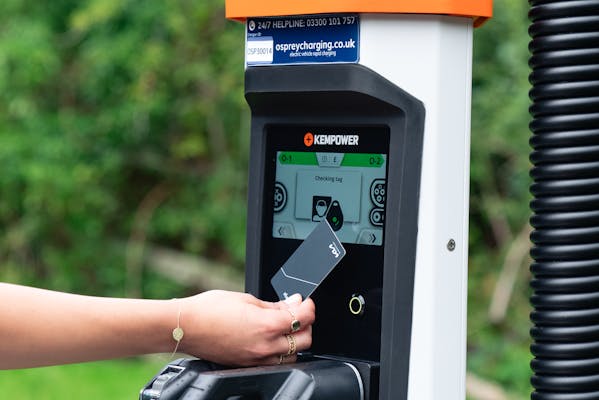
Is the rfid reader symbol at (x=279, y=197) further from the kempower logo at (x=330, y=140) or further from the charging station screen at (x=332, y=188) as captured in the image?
the kempower logo at (x=330, y=140)

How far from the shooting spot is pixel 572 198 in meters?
1.89

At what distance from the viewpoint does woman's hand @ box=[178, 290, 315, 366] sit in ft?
6.15

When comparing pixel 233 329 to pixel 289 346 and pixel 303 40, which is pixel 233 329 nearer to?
A: pixel 289 346

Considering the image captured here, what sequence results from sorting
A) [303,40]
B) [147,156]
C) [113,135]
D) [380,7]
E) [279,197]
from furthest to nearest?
1. [147,156]
2. [113,135]
3. [279,197]
4. [303,40]
5. [380,7]

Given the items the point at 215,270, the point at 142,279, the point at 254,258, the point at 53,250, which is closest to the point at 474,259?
the point at 215,270

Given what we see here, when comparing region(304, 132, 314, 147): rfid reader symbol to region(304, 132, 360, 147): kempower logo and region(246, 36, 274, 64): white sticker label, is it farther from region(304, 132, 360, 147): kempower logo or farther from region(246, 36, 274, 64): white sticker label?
region(246, 36, 274, 64): white sticker label

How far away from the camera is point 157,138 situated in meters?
7.11

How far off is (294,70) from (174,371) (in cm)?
56

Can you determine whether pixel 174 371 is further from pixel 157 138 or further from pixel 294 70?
pixel 157 138

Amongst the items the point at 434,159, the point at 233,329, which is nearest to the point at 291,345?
the point at 233,329

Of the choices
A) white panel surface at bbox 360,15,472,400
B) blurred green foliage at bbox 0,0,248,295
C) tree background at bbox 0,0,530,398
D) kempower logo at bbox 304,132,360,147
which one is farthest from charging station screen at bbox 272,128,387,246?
blurred green foliage at bbox 0,0,248,295

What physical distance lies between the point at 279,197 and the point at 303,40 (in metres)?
0.31

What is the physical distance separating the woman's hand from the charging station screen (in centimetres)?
20

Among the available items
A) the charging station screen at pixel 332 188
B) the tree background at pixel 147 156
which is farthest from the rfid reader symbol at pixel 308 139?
the tree background at pixel 147 156
